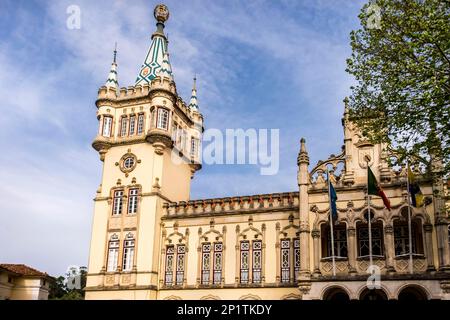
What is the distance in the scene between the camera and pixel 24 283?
47000 mm

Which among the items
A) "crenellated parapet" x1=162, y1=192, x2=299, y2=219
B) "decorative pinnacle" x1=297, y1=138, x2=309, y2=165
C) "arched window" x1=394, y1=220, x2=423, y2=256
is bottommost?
"arched window" x1=394, y1=220, x2=423, y2=256

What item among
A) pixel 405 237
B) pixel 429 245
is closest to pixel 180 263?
pixel 405 237

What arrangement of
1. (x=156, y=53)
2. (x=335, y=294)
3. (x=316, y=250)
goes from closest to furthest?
1. (x=316, y=250)
2. (x=335, y=294)
3. (x=156, y=53)

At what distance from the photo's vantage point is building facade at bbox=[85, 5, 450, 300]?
29594 millimetres

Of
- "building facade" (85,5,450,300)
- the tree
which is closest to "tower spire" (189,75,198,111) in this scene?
"building facade" (85,5,450,300)

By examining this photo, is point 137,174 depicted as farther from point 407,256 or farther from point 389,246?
point 407,256

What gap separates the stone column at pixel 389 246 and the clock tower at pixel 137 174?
1607cm

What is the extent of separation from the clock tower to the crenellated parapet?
136 cm

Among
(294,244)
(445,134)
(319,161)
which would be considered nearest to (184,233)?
(294,244)

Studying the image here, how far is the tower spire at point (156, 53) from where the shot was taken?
4306 cm

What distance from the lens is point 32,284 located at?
1844 inches

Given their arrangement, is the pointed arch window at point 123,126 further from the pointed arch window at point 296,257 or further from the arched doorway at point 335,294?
the arched doorway at point 335,294

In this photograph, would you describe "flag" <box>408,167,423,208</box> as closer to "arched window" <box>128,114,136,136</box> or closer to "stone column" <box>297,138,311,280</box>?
"stone column" <box>297,138,311,280</box>

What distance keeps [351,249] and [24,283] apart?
103 feet
